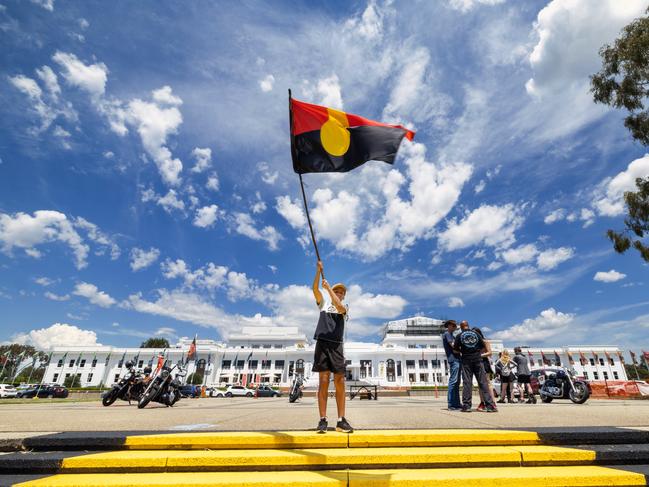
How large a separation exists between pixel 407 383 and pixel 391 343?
1362 cm

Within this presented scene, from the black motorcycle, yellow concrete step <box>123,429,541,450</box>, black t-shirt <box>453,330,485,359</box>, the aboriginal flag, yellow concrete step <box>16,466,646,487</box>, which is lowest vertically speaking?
yellow concrete step <box>16,466,646,487</box>

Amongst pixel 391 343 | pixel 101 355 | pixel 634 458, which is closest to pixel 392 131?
pixel 634 458

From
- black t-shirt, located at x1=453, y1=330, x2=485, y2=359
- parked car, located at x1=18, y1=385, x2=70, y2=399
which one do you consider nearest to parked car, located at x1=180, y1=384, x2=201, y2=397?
parked car, located at x1=18, y1=385, x2=70, y2=399

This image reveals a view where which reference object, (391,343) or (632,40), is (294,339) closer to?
(391,343)

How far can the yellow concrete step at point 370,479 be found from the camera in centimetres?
223

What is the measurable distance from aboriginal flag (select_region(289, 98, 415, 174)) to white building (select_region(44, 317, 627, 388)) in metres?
62.5

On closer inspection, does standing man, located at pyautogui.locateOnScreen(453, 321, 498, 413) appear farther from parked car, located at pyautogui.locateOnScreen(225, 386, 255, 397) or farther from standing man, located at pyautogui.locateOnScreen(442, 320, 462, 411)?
parked car, located at pyautogui.locateOnScreen(225, 386, 255, 397)

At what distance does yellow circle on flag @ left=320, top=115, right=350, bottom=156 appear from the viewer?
5254 mm

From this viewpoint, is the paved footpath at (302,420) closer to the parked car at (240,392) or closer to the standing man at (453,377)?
the standing man at (453,377)

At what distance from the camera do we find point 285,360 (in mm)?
70062

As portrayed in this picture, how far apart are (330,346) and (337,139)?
3.13 meters

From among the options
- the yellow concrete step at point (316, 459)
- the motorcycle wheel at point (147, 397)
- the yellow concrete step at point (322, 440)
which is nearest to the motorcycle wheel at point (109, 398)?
the motorcycle wheel at point (147, 397)

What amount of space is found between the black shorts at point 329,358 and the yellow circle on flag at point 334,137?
2857 mm

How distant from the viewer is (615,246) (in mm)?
15742
